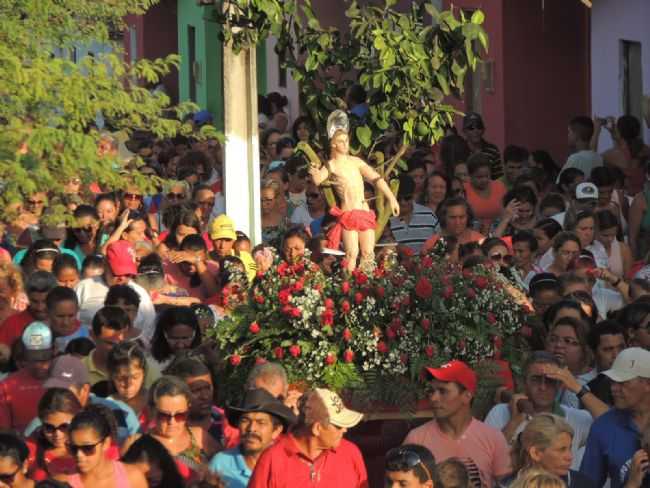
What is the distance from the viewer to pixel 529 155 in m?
20.2

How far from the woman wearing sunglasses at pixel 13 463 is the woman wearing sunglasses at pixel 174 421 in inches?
28.1

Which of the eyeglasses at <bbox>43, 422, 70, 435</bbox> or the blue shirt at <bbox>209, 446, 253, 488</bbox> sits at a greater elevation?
the eyeglasses at <bbox>43, 422, 70, 435</bbox>

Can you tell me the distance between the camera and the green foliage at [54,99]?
11562 millimetres

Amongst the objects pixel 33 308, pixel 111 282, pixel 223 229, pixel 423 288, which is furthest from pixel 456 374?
pixel 223 229

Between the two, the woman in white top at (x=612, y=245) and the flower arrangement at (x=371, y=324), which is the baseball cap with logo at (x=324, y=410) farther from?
the woman in white top at (x=612, y=245)

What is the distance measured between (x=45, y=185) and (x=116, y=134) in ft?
6.05

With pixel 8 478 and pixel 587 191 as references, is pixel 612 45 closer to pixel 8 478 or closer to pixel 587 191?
pixel 587 191

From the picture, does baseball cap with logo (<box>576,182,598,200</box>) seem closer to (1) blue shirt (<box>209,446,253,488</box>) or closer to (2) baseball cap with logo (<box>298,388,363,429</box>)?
(2) baseball cap with logo (<box>298,388,363,429</box>)

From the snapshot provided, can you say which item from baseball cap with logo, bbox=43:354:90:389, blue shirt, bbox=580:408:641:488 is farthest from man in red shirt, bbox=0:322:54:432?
blue shirt, bbox=580:408:641:488

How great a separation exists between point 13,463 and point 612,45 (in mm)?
13234

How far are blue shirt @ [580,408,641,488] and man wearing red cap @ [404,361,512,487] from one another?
44cm

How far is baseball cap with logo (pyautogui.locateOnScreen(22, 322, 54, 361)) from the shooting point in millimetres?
12195

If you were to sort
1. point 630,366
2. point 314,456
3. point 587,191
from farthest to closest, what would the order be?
point 587,191, point 630,366, point 314,456

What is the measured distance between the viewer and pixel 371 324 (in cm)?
1261
